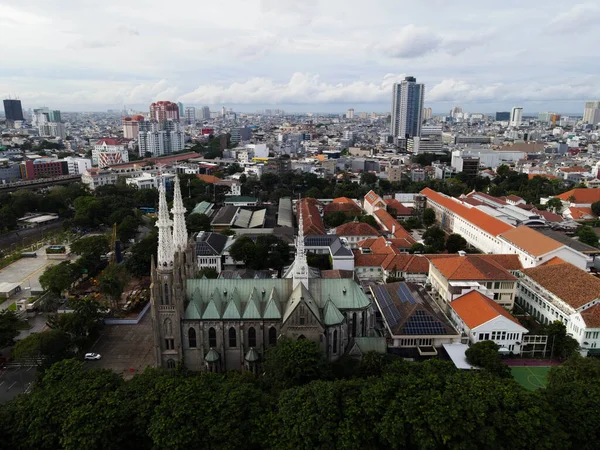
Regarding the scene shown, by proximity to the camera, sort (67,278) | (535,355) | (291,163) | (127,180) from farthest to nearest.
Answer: (291,163) < (127,180) < (67,278) < (535,355)

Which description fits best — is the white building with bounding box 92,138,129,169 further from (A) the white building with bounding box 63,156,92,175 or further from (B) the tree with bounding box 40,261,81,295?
(B) the tree with bounding box 40,261,81,295

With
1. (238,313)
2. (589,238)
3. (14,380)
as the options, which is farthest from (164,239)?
(589,238)

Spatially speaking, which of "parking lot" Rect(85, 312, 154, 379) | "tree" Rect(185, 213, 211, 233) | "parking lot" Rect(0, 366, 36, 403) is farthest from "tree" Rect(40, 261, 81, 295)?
"tree" Rect(185, 213, 211, 233)

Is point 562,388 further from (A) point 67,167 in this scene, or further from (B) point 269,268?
(A) point 67,167

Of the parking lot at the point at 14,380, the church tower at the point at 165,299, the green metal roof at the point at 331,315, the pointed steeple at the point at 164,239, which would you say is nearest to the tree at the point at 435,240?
the green metal roof at the point at 331,315

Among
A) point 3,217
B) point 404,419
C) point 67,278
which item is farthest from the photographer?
point 3,217

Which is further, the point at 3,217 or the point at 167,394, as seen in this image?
the point at 3,217

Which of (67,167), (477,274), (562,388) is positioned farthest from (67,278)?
(67,167)
